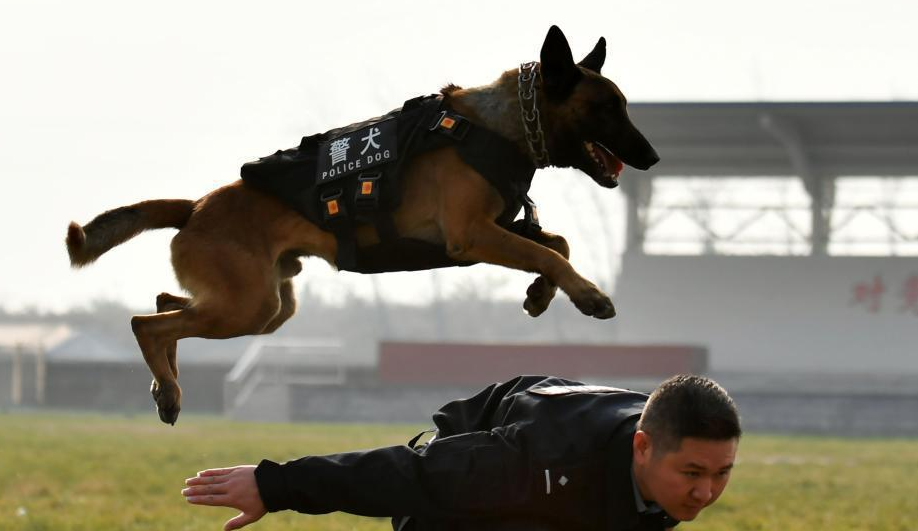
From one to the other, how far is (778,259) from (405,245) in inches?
1196

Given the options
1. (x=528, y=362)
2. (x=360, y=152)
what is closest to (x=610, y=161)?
(x=360, y=152)

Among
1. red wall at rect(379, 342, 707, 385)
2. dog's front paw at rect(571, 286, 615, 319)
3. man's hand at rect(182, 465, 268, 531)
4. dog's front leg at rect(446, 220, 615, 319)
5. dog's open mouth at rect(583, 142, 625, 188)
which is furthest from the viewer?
red wall at rect(379, 342, 707, 385)

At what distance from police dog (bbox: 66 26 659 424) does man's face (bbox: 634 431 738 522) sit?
1.31m

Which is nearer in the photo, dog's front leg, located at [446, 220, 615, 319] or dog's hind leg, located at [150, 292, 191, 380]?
dog's front leg, located at [446, 220, 615, 319]

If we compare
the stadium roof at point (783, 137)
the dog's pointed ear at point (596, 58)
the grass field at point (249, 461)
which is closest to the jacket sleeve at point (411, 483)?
the dog's pointed ear at point (596, 58)

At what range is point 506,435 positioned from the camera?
3.77m

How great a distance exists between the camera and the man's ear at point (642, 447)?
11.8ft

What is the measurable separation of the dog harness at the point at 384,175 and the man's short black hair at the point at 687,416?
1.84m

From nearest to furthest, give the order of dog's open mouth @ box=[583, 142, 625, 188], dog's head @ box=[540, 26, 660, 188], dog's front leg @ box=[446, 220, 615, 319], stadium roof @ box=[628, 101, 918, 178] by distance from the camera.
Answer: dog's front leg @ box=[446, 220, 615, 319] < dog's head @ box=[540, 26, 660, 188] < dog's open mouth @ box=[583, 142, 625, 188] < stadium roof @ box=[628, 101, 918, 178]

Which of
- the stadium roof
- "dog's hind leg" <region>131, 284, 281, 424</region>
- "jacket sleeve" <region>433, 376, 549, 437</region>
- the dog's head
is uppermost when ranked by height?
the stadium roof

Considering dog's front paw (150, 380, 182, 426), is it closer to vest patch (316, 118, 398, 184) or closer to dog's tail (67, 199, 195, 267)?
dog's tail (67, 199, 195, 267)

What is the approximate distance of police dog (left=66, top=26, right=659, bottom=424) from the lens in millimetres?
5117

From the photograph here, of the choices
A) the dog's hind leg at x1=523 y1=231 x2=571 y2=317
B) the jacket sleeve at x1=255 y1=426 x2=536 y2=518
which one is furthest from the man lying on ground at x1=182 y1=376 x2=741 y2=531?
the dog's hind leg at x1=523 y1=231 x2=571 y2=317

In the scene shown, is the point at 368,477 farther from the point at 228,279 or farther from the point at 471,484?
the point at 228,279
